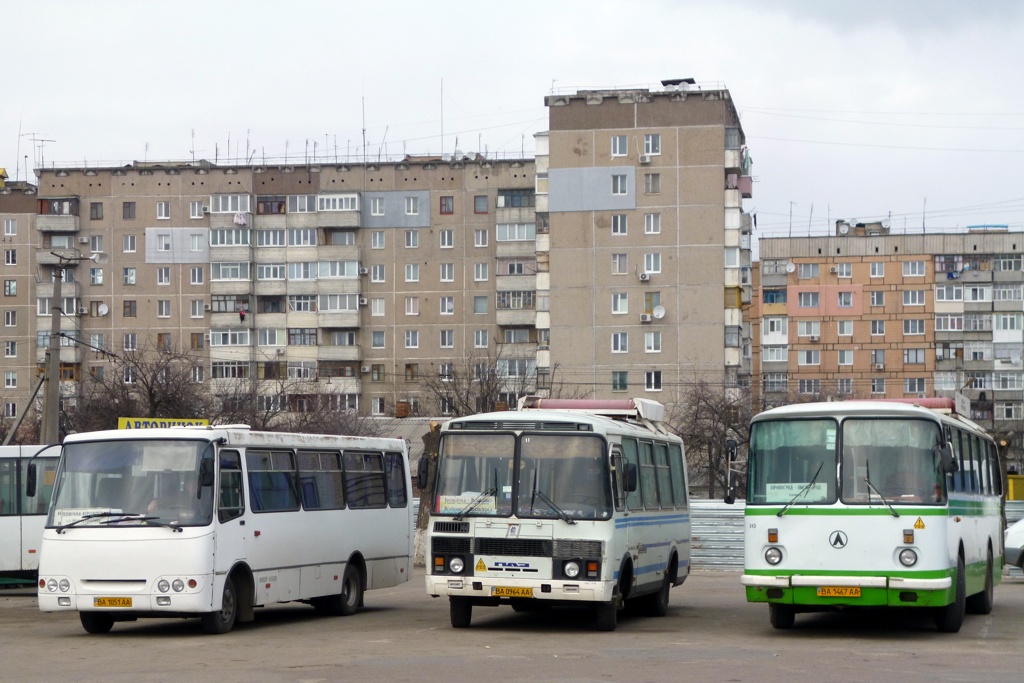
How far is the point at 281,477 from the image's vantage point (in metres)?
19.2

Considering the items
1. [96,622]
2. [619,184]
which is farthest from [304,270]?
[96,622]

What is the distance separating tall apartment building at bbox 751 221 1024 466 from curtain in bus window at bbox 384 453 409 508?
72475mm

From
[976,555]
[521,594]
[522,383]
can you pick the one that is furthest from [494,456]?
[522,383]

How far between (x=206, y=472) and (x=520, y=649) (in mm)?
4403

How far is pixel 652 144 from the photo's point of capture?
77250 mm

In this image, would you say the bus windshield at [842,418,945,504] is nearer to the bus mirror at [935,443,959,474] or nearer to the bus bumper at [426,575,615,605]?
the bus mirror at [935,443,959,474]

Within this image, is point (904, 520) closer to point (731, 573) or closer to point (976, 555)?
point (976, 555)

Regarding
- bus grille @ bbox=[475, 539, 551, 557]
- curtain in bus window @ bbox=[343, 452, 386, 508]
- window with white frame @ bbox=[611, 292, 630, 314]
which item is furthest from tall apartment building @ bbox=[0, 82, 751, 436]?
bus grille @ bbox=[475, 539, 551, 557]

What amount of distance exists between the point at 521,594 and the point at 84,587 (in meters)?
4.96

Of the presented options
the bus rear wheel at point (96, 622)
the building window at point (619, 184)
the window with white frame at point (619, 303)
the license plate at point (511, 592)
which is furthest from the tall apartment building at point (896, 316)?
the bus rear wheel at point (96, 622)

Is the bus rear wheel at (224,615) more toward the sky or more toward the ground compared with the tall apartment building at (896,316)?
more toward the ground

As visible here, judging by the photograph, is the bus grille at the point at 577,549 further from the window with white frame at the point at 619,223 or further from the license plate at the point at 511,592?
the window with white frame at the point at 619,223

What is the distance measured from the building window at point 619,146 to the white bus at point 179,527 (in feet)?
195

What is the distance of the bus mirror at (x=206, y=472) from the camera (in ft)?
56.3
